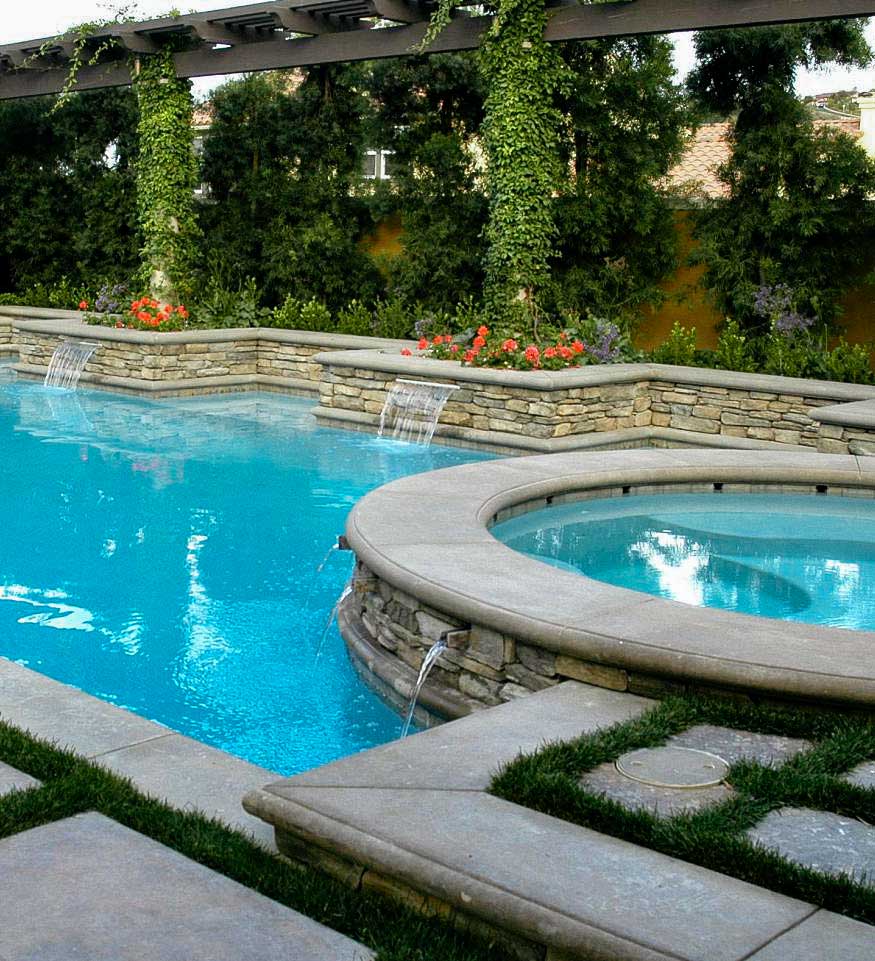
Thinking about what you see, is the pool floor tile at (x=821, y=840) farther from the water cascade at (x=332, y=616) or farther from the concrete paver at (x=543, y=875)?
the water cascade at (x=332, y=616)

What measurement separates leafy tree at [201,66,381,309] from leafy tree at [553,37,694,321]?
3.92m

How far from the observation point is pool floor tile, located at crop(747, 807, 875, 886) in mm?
2938

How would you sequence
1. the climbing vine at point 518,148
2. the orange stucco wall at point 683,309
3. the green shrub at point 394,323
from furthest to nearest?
the green shrub at point 394,323 → the orange stucco wall at point 683,309 → the climbing vine at point 518,148

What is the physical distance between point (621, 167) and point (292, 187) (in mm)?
5575

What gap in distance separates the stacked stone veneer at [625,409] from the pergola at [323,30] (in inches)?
130

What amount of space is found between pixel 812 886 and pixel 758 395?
867 centimetres

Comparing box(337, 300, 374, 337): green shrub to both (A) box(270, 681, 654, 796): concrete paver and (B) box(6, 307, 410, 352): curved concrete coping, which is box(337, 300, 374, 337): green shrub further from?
(A) box(270, 681, 654, 796): concrete paver

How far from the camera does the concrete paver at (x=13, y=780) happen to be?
11.7ft

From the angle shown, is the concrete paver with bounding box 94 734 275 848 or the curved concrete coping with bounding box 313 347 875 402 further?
the curved concrete coping with bounding box 313 347 875 402

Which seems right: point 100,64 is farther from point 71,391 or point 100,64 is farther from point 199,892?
point 199,892

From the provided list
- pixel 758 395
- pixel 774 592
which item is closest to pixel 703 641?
pixel 774 592

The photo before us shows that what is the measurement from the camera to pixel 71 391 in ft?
50.8

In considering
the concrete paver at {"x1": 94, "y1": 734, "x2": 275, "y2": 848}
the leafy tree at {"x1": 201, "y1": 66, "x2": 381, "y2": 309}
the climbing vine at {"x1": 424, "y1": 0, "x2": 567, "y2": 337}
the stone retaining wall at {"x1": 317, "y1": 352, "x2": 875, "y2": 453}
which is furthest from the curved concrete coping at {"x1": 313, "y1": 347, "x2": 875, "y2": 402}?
the concrete paver at {"x1": 94, "y1": 734, "x2": 275, "y2": 848}

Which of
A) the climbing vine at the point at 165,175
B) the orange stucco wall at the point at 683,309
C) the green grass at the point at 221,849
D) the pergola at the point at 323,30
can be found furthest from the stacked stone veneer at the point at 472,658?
the climbing vine at the point at 165,175
